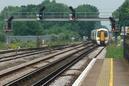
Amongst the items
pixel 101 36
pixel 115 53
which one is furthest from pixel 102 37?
pixel 115 53

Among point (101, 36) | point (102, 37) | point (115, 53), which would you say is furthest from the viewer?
point (102, 37)

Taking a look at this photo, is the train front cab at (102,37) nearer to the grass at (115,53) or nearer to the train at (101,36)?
the train at (101,36)

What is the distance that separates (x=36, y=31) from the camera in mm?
151875

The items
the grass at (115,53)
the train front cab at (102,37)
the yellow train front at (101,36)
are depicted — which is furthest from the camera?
the yellow train front at (101,36)

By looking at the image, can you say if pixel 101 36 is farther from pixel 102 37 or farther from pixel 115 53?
pixel 115 53

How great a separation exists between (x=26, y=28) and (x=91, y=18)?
197 ft

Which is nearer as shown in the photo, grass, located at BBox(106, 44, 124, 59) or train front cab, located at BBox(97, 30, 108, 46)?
grass, located at BBox(106, 44, 124, 59)

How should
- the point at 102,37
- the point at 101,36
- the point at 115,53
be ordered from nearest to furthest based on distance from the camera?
the point at 115,53, the point at 101,36, the point at 102,37

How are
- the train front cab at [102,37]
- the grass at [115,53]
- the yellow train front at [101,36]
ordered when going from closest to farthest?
the grass at [115,53]
the train front cab at [102,37]
the yellow train front at [101,36]

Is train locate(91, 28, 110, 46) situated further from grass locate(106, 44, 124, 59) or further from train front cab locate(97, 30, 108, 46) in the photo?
grass locate(106, 44, 124, 59)

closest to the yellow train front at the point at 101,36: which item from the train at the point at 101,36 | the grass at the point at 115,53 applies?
the train at the point at 101,36

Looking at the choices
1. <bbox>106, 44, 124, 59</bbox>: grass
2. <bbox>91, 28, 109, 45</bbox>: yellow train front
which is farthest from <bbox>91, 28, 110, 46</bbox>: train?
<bbox>106, 44, 124, 59</bbox>: grass

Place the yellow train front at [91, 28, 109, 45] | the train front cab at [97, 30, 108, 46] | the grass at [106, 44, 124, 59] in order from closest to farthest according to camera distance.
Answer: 1. the grass at [106, 44, 124, 59]
2. the train front cab at [97, 30, 108, 46]
3. the yellow train front at [91, 28, 109, 45]

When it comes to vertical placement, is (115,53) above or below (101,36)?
below
